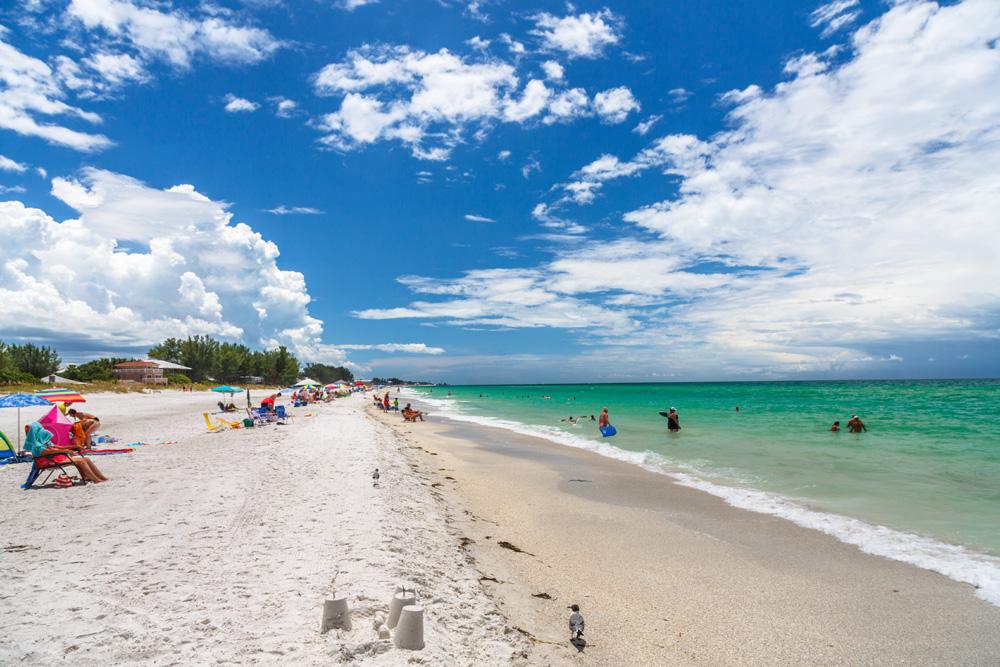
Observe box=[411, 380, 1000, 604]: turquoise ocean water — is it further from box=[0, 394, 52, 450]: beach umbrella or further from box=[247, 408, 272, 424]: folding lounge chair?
box=[0, 394, 52, 450]: beach umbrella

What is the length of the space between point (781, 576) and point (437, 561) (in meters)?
4.60

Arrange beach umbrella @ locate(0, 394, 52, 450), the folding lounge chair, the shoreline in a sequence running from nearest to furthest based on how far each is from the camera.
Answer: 1. the shoreline
2. beach umbrella @ locate(0, 394, 52, 450)
3. the folding lounge chair

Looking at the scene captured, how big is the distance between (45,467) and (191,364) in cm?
9009

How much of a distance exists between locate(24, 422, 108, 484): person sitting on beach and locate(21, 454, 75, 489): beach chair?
0.05 meters

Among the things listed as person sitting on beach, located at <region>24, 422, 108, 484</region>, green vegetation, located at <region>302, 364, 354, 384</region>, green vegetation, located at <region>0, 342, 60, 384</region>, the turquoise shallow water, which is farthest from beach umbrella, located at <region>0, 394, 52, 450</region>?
green vegetation, located at <region>302, 364, 354, 384</region>

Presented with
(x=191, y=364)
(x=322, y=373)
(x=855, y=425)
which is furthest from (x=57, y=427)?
(x=322, y=373)

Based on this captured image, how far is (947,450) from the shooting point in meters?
18.9

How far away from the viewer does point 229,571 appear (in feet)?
18.0

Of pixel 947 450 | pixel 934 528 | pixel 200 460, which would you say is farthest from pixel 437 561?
pixel 947 450

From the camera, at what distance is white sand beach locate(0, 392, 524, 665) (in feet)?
13.2

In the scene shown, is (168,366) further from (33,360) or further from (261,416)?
(261,416)

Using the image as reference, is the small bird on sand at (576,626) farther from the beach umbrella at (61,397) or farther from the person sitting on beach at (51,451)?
the beach umbrella at (61,397)

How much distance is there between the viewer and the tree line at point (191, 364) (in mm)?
59656

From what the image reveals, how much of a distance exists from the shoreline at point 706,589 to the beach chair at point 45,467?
8154 millimetres
